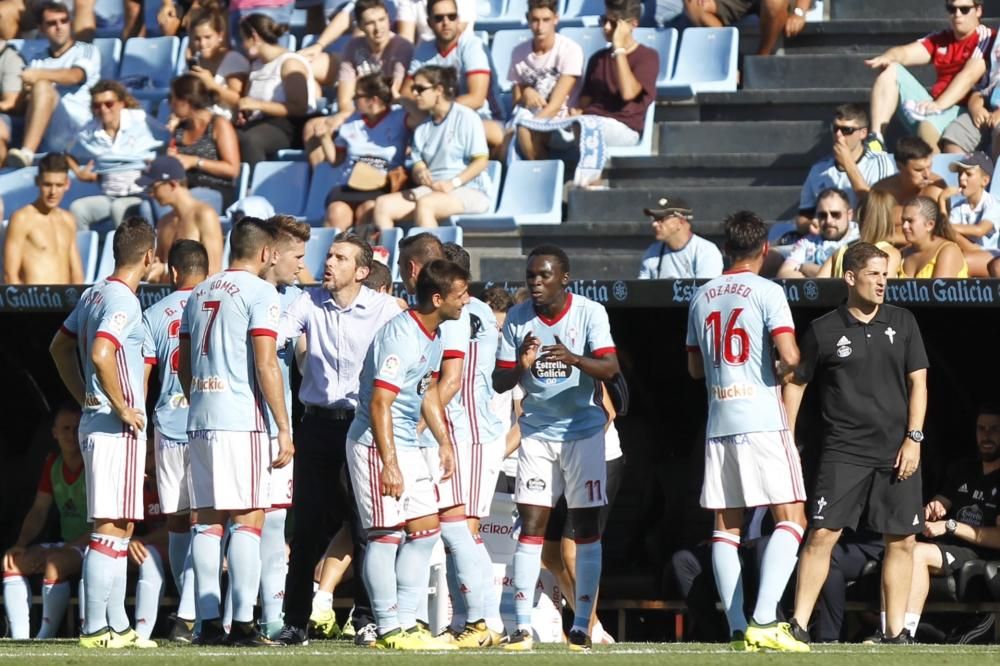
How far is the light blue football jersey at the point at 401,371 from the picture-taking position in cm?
706

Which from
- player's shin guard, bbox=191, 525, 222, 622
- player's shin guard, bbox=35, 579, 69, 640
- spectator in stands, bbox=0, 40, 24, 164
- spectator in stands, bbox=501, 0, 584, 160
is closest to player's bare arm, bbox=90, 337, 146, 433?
player's shin guard, bbox=191, 525, 222, 622

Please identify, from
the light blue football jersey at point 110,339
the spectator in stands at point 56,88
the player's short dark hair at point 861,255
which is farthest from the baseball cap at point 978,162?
the spectator in stands at point 56,88

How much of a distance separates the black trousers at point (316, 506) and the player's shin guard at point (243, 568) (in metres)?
0.98

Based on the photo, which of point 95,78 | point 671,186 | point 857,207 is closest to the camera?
point 857,207

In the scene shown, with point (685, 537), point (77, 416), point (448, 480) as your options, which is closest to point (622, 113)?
point (685, 537)

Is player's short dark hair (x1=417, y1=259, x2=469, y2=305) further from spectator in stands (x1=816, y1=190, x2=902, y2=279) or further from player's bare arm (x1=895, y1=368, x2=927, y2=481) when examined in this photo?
spectator in stands (x1=816, y1=190, x2=902, y2=279)

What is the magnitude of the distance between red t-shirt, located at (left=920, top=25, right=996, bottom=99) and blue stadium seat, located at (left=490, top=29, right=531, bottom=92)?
9.70 feet

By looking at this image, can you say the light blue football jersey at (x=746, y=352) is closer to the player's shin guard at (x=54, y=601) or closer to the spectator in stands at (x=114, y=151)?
the player's shin guard at (x=54, y=601)

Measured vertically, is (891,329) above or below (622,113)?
below

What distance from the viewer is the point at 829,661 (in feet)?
22.2

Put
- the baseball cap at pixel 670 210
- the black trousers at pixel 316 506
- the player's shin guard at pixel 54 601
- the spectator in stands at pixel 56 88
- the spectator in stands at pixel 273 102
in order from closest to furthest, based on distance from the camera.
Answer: the black trousers at pixel 316 506 → the player's shin guard at pixel 54 601 → the baseball cap at pixel 670 210 → the spectator in stands at pixel 273 102 → the spectator in stands at pixel 56 88

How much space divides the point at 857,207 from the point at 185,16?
6.71 m

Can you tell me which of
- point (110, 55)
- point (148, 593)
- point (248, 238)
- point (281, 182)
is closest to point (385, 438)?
point (248, 238)

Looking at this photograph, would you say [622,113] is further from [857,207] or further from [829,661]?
[829,661]
